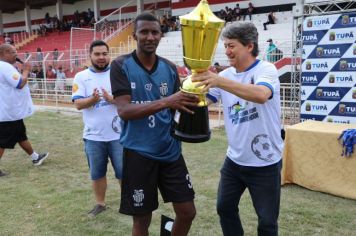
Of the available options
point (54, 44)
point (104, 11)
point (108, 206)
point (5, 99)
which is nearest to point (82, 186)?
point (108, 206)

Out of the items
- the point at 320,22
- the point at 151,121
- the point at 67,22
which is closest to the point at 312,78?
the point at 320,22

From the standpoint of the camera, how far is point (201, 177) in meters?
5.81

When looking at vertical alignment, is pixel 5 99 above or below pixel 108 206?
above

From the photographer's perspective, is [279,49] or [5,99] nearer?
[5,99]

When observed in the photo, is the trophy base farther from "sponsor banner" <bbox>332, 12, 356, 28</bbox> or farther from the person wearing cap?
the person wearing cap

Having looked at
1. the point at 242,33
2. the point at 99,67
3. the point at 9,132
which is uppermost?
the point at 242,33

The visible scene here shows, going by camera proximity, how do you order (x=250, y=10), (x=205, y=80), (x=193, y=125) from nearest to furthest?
(x=205, y=80) < (x=193, y=125) < (x=250, y=10)

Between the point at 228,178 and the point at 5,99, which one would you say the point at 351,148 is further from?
the point at 5,99

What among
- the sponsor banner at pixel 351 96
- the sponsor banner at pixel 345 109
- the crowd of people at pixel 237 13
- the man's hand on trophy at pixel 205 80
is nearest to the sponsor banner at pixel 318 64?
the sponsor banner at pixel 351 96

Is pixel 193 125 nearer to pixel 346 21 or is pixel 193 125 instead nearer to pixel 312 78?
pixel 346 21

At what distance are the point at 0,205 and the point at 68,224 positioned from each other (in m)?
1.11

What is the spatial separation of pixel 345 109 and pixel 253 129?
18.0 ft

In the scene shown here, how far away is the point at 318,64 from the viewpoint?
25.6 ft

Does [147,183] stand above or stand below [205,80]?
below
